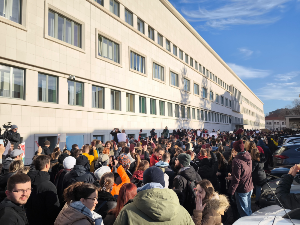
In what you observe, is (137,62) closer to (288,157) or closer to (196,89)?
(288,157)

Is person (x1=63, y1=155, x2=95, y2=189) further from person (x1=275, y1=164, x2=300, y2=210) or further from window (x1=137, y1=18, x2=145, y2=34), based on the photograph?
window (x1=137, y1=18, x2=145, y2=34)

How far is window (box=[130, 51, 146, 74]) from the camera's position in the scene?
2346 centimetres

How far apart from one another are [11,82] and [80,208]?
41.8ft

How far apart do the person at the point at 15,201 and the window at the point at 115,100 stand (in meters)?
17.9

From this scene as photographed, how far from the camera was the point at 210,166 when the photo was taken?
21.6ft

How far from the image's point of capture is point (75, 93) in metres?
17.2

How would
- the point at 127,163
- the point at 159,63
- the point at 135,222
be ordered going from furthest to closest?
1. the point at 159,63
2. the point at 127,163
3. the point at 135,222

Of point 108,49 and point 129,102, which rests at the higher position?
point 108,49

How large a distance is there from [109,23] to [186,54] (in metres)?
19.8

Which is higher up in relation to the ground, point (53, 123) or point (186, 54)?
point (186, 54)

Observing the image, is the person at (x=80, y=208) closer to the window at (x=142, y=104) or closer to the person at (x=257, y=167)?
the person at (x=257, y=167)

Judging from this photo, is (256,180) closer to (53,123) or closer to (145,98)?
(53,123)

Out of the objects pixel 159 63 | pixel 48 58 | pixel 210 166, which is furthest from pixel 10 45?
pixel 159 63

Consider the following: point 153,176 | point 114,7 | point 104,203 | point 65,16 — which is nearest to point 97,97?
point 65,16
